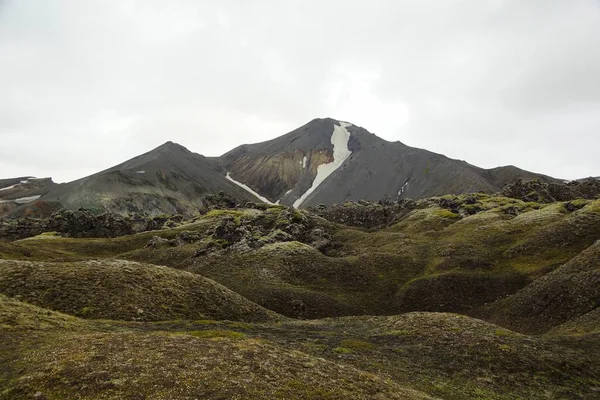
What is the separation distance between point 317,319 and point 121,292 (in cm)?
2149

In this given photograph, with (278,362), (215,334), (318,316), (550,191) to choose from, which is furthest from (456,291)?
(550,191)

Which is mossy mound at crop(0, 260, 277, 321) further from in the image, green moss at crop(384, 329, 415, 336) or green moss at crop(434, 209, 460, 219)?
green moss at crop(434, 209, 460, 219)

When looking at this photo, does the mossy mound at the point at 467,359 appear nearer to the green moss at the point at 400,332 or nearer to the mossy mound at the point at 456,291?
the green moss at the point at 400,332

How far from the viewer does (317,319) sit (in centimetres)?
4381

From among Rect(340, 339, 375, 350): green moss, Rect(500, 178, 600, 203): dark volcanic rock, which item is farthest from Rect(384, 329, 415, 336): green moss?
Rect(500, 178, 600, 203): dark volcanic rock

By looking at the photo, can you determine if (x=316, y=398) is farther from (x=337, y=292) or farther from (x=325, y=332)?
(x=337, y=292)

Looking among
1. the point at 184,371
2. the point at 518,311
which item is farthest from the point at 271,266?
the point at 184,371

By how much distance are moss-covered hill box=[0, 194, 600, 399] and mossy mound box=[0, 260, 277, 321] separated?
163mm

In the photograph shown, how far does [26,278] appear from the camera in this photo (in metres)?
34.2

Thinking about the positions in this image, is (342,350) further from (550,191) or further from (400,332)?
(550,191)

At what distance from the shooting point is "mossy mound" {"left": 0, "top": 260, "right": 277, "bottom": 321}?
106 feet

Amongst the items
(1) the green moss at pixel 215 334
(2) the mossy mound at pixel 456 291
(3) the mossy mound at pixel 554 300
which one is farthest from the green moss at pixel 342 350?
(2) the mossy mound at pixel 456 291

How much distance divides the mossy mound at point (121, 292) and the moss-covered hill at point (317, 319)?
0.54 ft

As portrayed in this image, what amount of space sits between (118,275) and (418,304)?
4120 centimetres
